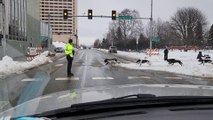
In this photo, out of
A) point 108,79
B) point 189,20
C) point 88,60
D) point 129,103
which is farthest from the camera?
point 189,20

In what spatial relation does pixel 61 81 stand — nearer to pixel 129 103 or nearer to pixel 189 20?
pixel 129 103

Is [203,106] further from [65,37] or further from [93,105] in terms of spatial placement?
[65,37]

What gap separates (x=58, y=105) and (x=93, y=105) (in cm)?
39

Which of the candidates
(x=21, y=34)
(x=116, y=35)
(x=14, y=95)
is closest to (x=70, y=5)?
(x=116, y=35)

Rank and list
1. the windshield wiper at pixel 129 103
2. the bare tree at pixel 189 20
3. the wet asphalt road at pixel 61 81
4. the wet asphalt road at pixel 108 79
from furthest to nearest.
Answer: the bare tree at pixel 189 20 → the wet asphalt road at pixel 108 79 → the wet asphalt road at pixel 61 81 → the windshield wiper at pixel 129 103

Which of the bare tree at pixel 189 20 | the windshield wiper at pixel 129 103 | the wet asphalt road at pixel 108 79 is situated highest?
the bare tree at pixel 189 20

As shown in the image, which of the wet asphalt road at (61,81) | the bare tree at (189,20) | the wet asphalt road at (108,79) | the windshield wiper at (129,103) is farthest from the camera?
the bare tree at (189,20)

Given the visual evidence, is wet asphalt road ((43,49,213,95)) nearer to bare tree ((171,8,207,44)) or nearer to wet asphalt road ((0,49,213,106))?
wet asphalt road ((0,49,213,106))

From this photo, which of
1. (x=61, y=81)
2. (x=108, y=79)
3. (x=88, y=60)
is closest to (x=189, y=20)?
(x=88, y=60)

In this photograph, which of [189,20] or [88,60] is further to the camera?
[189,20]

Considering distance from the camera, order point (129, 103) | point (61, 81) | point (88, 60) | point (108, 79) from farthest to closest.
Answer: point (88, 60)
point (108, 79)
point (61, 81)
point (129, 103)

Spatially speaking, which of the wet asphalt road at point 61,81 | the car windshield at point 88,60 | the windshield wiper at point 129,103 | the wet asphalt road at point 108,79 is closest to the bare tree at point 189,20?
the car windshield at point 88,60

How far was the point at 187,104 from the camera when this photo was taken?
10.0 feet

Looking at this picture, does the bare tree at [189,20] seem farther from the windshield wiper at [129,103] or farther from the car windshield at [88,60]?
the windshield wiper at [129,103]
